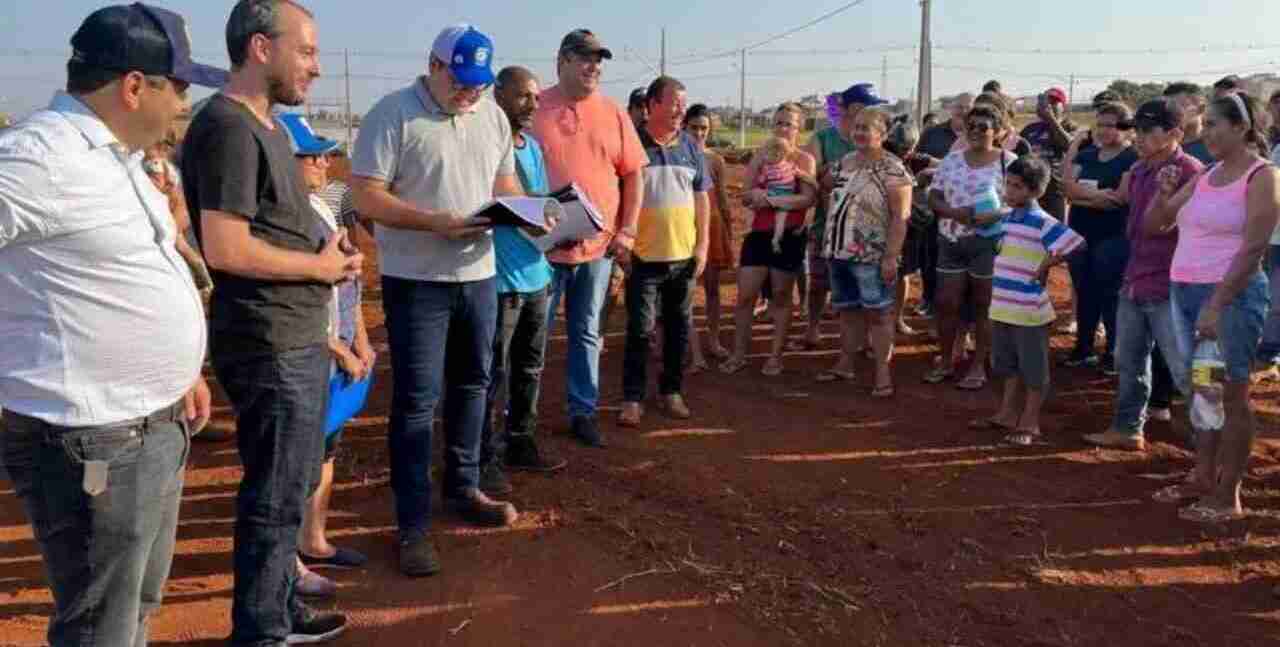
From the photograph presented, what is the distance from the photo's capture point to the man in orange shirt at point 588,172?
5270 mm

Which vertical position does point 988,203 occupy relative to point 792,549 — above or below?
above

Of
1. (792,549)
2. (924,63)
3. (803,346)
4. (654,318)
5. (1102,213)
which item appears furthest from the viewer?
(924,63)

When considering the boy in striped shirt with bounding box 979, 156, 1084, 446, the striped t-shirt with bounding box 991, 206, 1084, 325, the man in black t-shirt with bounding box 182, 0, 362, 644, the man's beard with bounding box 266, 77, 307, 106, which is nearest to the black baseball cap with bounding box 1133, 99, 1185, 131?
the boy in striped shirt with bounding box 979, 156, 1084, 446

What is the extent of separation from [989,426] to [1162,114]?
1.94m

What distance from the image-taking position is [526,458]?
5.32 m

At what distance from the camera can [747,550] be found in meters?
4.39

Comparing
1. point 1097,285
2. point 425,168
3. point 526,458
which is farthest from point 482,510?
point 1097,285

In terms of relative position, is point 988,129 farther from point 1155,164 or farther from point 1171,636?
point 1171,636

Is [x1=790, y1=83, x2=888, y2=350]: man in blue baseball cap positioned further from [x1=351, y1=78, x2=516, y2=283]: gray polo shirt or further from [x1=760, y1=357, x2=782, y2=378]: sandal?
[x1=351, y1=78, x2=516, y2=283]: gray polo shirt

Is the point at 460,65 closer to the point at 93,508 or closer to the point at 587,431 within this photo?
the point at 93,508

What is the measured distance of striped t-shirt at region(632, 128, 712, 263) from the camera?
5957mm

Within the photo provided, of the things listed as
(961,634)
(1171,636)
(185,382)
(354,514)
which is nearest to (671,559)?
(961,634)

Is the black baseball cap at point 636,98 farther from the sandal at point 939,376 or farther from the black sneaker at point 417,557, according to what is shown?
the black sneaker at point 417,557

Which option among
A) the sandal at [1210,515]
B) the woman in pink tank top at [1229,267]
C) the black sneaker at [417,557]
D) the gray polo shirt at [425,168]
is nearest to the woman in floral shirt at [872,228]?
the woman in pink tank top at [1229,267]
